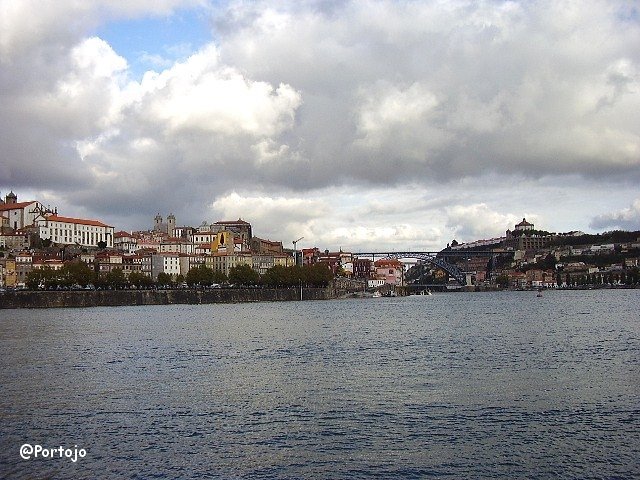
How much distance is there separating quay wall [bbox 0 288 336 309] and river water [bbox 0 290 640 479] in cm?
5807

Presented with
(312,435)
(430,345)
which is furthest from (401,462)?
(430,345)

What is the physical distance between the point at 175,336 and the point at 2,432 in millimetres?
27468

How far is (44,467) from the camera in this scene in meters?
15.0

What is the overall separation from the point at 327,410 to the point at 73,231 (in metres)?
139

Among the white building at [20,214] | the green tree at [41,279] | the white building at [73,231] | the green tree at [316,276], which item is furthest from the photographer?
the white building at [20,214]

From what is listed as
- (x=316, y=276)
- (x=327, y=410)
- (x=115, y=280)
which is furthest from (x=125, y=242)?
(x=327, y=410)

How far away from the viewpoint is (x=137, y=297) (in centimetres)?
10419

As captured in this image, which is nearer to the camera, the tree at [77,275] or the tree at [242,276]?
the tree at [77,275]

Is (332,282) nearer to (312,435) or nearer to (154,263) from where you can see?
(154,263)

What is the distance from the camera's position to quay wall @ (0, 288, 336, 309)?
92500 mm

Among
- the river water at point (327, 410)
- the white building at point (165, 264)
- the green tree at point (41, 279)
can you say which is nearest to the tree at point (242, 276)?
the white building at point (165, 264)

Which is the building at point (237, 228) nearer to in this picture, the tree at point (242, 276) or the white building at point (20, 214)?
the white building at point (20, 214)

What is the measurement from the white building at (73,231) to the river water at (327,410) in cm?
11503

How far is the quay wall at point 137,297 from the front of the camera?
303ft
